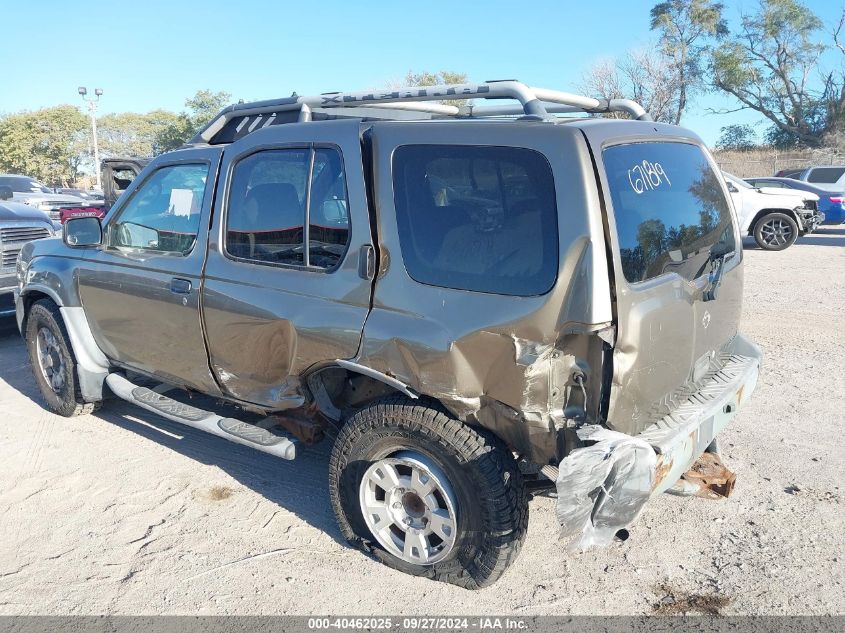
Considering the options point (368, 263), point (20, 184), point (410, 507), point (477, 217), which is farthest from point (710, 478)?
point (20, 184)

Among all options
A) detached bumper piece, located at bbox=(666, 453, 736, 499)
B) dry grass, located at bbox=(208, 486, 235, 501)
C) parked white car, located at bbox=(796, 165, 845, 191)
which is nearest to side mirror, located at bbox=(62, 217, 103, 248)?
dry grass, located at bbox=(208, 486, 235, 501)

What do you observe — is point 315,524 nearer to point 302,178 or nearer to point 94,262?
point 302,178

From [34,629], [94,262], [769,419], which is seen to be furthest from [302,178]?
[769,419]

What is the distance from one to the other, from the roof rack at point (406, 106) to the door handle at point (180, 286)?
926 mm

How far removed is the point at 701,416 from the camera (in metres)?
3.11

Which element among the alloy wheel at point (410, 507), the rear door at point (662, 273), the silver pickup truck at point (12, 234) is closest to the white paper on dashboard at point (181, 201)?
the alloy wheel at point (410, 507)

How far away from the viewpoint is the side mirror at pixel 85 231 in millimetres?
4523

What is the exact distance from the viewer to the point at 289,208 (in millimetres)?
3535

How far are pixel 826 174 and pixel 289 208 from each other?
19791 mm

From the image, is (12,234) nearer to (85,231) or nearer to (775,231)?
(85,231)

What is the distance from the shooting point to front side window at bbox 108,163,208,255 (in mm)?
4016

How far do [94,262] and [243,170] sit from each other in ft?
5.08

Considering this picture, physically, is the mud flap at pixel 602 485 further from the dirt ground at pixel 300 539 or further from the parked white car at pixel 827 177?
the parked white car at pixel 827 177

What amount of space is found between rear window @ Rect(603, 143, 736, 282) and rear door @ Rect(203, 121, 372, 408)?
1136 millimetres
